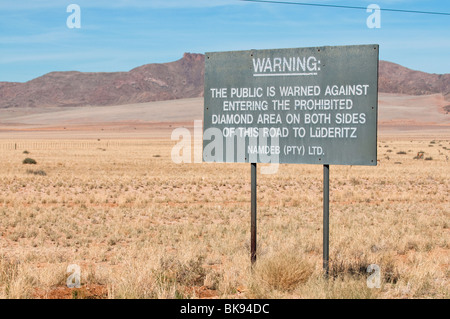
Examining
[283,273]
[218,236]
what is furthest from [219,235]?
[283,273]

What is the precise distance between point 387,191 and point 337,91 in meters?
18.7

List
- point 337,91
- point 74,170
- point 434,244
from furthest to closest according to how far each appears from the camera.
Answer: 1. point 74,170
2. point 434,244
3. point 337,91

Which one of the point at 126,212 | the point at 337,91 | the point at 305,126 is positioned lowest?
the point at 126,212

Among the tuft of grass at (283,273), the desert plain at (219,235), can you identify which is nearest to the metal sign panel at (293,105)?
the tuft of grass at (283,273)

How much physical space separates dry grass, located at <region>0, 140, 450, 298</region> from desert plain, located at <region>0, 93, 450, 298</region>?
34mm

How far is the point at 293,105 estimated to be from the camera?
796 cm

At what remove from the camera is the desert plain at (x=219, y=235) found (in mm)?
7457

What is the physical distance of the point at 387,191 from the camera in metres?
25.2

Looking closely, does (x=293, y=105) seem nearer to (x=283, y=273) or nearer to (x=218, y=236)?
(x=283, y=273)

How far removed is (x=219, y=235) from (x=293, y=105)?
6.45 metres

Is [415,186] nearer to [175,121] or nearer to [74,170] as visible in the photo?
[74,170]

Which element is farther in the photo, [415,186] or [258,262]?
[415,186]

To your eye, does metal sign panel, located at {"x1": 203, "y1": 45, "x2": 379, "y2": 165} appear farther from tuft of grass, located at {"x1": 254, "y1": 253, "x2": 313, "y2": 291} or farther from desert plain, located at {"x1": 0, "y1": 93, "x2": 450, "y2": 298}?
desert plain, located at {"x1": 0, "y1": 93, "x2": 450, "y2": 298}
